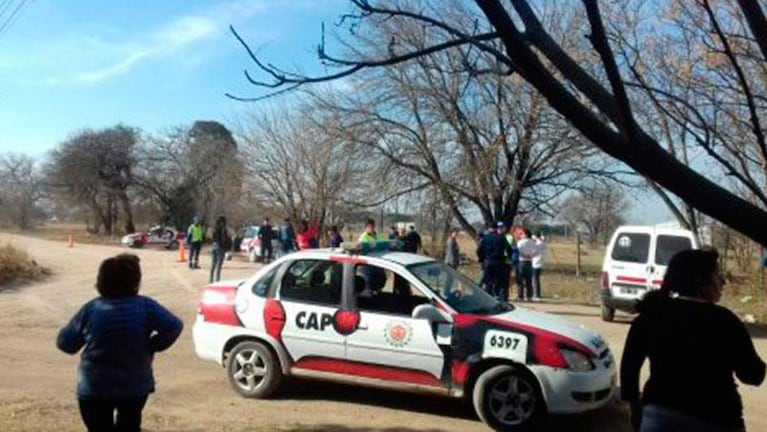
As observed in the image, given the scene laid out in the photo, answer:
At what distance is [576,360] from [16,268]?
1710 cm

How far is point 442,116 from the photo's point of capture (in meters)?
30.9

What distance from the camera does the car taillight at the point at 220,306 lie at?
340 inches

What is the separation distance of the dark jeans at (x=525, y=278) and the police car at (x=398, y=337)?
1114 cm

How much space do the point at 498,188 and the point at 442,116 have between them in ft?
11.5

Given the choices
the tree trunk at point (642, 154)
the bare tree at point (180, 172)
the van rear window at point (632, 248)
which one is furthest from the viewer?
the bare tree at point (180, 172)

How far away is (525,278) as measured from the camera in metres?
20.0

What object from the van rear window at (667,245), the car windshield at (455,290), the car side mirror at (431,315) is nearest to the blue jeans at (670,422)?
the car side mirror at (431,315)

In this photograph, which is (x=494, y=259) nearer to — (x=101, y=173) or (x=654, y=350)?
(x=654, y=350)

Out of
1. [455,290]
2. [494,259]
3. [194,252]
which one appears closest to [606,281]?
[494,259]

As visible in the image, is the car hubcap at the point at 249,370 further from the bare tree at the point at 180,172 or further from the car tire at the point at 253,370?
the bare tree at the point at 180,172

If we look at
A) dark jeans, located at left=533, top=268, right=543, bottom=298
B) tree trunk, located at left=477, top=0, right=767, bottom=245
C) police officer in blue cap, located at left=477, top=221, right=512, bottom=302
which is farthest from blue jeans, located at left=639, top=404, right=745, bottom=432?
dark jeans, located at left=533, top=268, right=543, bottom=298

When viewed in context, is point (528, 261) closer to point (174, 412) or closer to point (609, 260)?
point (609, 260)

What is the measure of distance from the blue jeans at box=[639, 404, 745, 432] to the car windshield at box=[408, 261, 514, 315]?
425 centimetres

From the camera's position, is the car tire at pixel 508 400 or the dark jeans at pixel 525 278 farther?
the dark jeans at pixel 525 278
